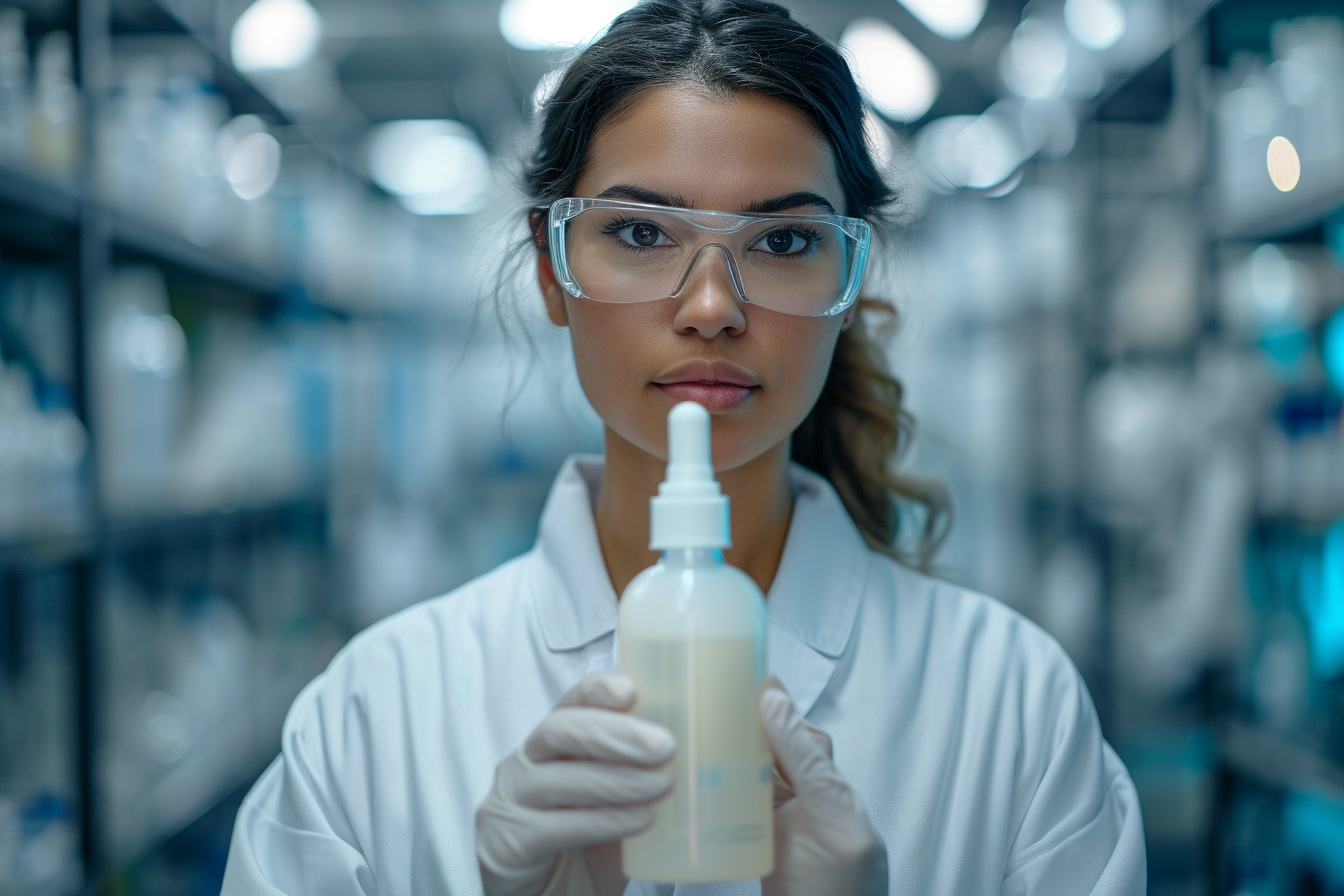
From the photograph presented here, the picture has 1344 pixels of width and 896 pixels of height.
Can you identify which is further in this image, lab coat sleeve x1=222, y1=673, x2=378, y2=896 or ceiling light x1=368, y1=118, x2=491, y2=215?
ceiling light x1=368, y1=118, x2=491, y2=215

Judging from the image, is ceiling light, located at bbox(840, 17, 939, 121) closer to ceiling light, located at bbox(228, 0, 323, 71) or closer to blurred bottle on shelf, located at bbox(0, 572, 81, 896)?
ceiling light, located at bbox(228, 0, 323, 71)

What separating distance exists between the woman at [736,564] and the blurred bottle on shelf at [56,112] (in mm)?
1108

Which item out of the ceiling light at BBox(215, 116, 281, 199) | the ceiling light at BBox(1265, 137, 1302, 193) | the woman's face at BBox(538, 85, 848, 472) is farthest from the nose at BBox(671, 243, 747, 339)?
the ceiling light at BBox(215, 116, 281, 199)

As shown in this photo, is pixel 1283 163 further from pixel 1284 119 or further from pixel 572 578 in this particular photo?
pixel 572 578

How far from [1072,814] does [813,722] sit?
27cm

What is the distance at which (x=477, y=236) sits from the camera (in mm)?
1427

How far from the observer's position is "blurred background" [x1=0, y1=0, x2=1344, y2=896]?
1896 mm

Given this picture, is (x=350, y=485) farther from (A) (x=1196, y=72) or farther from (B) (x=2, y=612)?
(A) (x=1196, y=72)

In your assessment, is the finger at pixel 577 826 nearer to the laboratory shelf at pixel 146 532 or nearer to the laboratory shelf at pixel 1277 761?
the laboratory shelf at pixel 146 532

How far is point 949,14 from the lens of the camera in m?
3.38

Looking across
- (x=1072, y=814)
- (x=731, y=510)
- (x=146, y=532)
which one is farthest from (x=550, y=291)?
(x=146, y=532)

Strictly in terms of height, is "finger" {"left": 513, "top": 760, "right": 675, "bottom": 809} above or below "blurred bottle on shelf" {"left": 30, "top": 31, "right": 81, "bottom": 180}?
below

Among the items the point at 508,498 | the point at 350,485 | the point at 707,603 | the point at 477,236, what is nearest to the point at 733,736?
the point at 707,603

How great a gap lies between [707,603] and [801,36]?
28.1 inches
